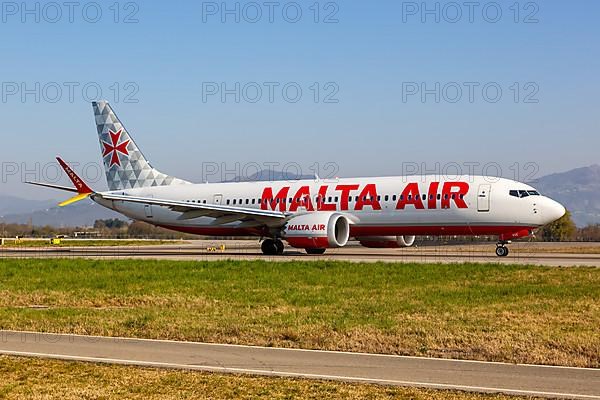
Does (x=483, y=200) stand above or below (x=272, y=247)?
above

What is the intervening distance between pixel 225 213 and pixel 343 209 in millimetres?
6567

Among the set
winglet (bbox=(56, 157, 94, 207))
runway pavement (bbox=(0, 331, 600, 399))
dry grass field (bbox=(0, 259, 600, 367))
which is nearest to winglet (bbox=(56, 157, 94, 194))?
winglet (bbox=(56, 157, 94, 207))

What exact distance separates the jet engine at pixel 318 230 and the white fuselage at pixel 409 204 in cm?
77

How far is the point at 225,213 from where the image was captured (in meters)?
44.2

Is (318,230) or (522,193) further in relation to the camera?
(318,230)

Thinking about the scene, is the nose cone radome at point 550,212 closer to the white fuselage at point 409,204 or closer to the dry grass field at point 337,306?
the white fuselage at point 409,204

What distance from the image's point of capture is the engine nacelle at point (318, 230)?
4056 centimetres

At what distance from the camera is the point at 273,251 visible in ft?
146

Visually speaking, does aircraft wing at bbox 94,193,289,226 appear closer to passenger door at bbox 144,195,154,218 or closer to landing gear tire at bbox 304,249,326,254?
landing gear tire at bbox 304,249,326,254

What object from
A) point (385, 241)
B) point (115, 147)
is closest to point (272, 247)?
point (385, 241)

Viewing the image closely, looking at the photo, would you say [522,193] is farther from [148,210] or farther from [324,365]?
[324,365]

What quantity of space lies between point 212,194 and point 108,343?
3425 centimetres

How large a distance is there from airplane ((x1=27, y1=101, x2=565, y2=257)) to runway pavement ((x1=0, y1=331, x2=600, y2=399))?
26.1 meters

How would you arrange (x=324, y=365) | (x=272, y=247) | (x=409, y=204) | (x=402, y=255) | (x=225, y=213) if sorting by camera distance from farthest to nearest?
(x=272, y=247) → (x=225, y=213) → (x=402, y=255) → (x=409, y=204) → (x=324, y=365)
